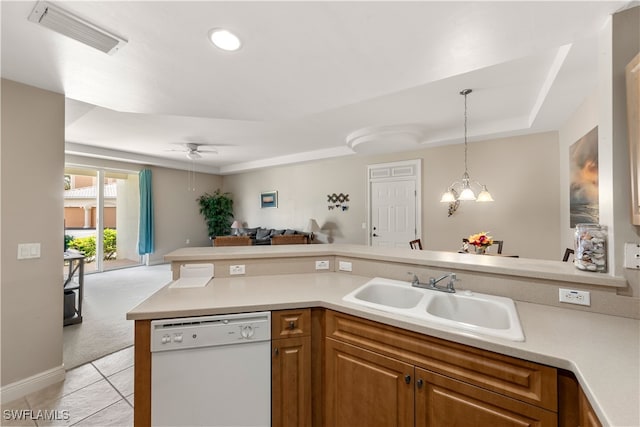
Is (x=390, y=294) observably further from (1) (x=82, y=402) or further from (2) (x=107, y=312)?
(2) (x=107, y=312)

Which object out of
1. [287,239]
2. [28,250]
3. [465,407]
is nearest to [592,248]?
[465,407]

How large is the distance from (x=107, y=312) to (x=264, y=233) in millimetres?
3819

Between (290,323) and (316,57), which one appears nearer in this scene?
(290,323)

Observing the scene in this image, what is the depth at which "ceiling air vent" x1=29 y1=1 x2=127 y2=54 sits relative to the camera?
49.0 inches

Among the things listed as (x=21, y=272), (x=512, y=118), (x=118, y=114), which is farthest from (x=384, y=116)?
(x=21, y=272)

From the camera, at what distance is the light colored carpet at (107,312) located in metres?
2.56

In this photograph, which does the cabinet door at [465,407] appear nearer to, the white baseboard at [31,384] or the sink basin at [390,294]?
the sink basin at [390,294]

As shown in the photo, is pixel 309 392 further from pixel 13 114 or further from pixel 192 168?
pixel 192 168

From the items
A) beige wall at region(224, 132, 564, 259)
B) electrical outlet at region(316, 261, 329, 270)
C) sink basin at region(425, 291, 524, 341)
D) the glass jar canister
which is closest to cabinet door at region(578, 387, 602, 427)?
sink basin at region(425, 291, 524, 341)

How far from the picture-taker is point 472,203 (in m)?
4.36

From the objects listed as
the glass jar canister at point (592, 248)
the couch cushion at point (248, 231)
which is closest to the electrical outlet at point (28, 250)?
the glass jar canister at point (592, 248)

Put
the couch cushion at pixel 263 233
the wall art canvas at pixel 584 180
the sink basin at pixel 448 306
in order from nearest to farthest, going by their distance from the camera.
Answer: the sink basin at pixel 448 306
the wall art canvas at pixel 584 180
the couch cushion at pixel 263 233

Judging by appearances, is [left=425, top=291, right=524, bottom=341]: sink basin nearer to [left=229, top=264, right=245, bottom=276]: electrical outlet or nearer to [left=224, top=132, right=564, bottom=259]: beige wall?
[left=229, top=264, right=245, bottom=276]: electrical outlet

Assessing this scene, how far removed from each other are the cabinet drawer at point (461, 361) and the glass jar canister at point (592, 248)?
0.76 m
